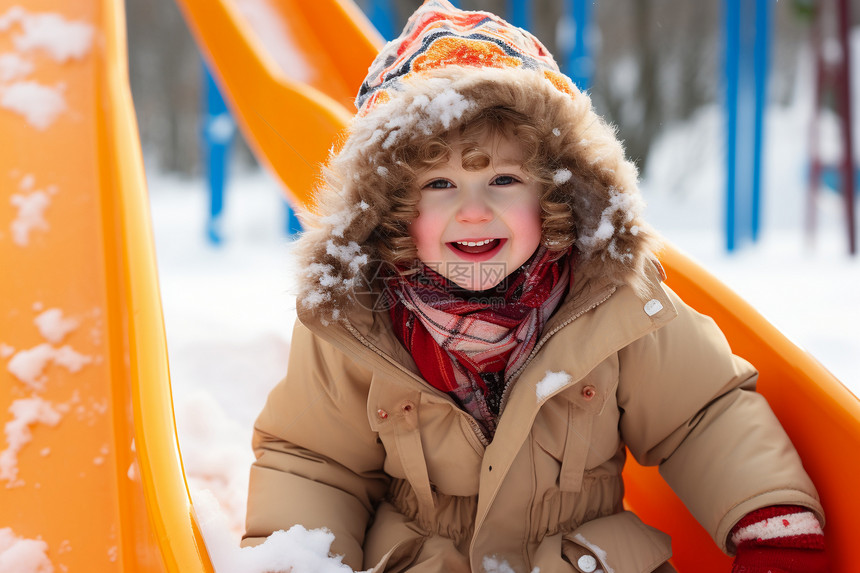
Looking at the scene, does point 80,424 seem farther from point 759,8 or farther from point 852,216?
point 852,216

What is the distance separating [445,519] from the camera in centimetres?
116

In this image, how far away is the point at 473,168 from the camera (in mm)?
1033

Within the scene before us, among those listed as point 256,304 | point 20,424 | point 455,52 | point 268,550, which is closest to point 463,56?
point 455,52

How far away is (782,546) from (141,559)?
0.93m

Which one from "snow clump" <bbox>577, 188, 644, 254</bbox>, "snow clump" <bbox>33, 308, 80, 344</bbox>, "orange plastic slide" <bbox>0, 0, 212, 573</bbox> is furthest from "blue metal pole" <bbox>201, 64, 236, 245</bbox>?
"snow clump" <bbox>577, 188, 644, 254</bbox>

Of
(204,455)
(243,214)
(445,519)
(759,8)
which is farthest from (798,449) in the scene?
(243,214)

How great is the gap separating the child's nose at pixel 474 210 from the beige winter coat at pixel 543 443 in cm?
21

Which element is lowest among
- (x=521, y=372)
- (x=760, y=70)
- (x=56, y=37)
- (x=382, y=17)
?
(x=521, y=372)

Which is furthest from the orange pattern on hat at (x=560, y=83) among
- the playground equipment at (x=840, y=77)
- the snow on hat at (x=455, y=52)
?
the playground equipment at (x=840, y=77)

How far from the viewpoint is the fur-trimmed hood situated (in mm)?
1029

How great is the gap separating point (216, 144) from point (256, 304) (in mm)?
1848

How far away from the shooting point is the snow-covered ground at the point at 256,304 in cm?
163

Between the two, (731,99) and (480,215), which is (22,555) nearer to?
(480,215)

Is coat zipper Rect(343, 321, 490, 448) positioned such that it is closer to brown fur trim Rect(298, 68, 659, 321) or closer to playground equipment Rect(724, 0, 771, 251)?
brown fur trim Rect(298, 68, 659, 321)
